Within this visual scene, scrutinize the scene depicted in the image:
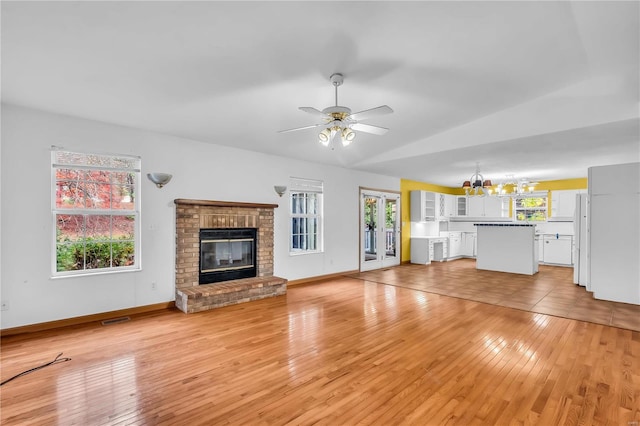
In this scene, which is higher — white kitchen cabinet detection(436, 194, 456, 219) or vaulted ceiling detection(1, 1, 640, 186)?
vaulted ceiling detection(1, 1, 640, 186)

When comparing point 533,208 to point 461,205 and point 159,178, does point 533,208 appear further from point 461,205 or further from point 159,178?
point 159,178

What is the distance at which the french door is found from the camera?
7.85 meters

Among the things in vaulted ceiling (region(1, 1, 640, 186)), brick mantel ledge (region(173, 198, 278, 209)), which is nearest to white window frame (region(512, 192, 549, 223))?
vaulted ceiling (region(1, 1, 640, 186))

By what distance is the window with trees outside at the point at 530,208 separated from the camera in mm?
9488

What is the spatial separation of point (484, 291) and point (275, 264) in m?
3.89

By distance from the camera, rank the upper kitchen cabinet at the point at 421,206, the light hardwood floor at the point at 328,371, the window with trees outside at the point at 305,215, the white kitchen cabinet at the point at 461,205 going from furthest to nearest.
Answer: the white kitchen cabinet at the point at 461,205 → the upper kitchen cabinet at the point at 421,206 → the window with trees outside at the point at 305,215 → the light hardwood floor at the point at 328,371

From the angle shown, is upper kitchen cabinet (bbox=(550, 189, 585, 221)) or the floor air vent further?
upper kitchen cabinet (bbox=(550, 189, 585, 221))

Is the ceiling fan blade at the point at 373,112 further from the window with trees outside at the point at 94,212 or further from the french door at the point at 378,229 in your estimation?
the french door at the point at 378,229

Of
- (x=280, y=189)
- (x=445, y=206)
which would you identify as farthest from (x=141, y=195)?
(x=445, y=206)

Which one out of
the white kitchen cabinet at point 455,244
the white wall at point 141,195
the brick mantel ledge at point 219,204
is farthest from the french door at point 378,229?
the brick mantel ledge at point 219,204

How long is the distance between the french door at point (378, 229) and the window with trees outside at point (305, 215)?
1.36 meters

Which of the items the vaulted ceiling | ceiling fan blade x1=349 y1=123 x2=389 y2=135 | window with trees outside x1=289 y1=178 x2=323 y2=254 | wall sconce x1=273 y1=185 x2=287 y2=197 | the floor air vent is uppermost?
the vaulted ceiling

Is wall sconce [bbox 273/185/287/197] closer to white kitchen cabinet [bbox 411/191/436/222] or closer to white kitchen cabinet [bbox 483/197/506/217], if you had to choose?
white kitchen cabinet [bbox 411/191/436/222]

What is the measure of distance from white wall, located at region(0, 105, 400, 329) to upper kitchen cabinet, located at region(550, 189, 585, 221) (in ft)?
24.3
